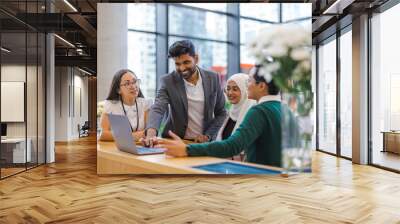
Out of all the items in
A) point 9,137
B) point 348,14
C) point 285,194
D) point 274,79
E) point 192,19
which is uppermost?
point 348,14

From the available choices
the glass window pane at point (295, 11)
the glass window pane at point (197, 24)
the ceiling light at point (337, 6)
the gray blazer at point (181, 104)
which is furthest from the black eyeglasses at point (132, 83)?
the ceiling light at point (337, 6)

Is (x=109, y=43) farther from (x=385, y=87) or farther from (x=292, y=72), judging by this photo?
(x=385, y=87)

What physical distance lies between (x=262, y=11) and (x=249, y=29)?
322 mm

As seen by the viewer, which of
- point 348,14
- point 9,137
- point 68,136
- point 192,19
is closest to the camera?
point 192,19

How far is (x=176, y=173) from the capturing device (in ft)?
19.0

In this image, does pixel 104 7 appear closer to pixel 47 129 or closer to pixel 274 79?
pixel 274 79

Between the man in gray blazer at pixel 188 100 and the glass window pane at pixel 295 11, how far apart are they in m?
1.34

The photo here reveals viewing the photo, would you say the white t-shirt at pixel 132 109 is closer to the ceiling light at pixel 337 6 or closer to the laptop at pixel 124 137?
the laptop at pixel 124 137

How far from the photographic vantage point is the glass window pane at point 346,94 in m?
8.47

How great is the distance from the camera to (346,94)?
8742 millimetres

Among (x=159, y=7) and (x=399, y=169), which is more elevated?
(x=159, y=7)

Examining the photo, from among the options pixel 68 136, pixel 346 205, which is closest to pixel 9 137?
pixel 346 205

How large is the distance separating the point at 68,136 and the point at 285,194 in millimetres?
12003

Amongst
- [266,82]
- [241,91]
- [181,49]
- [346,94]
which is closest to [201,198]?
[241,91]
